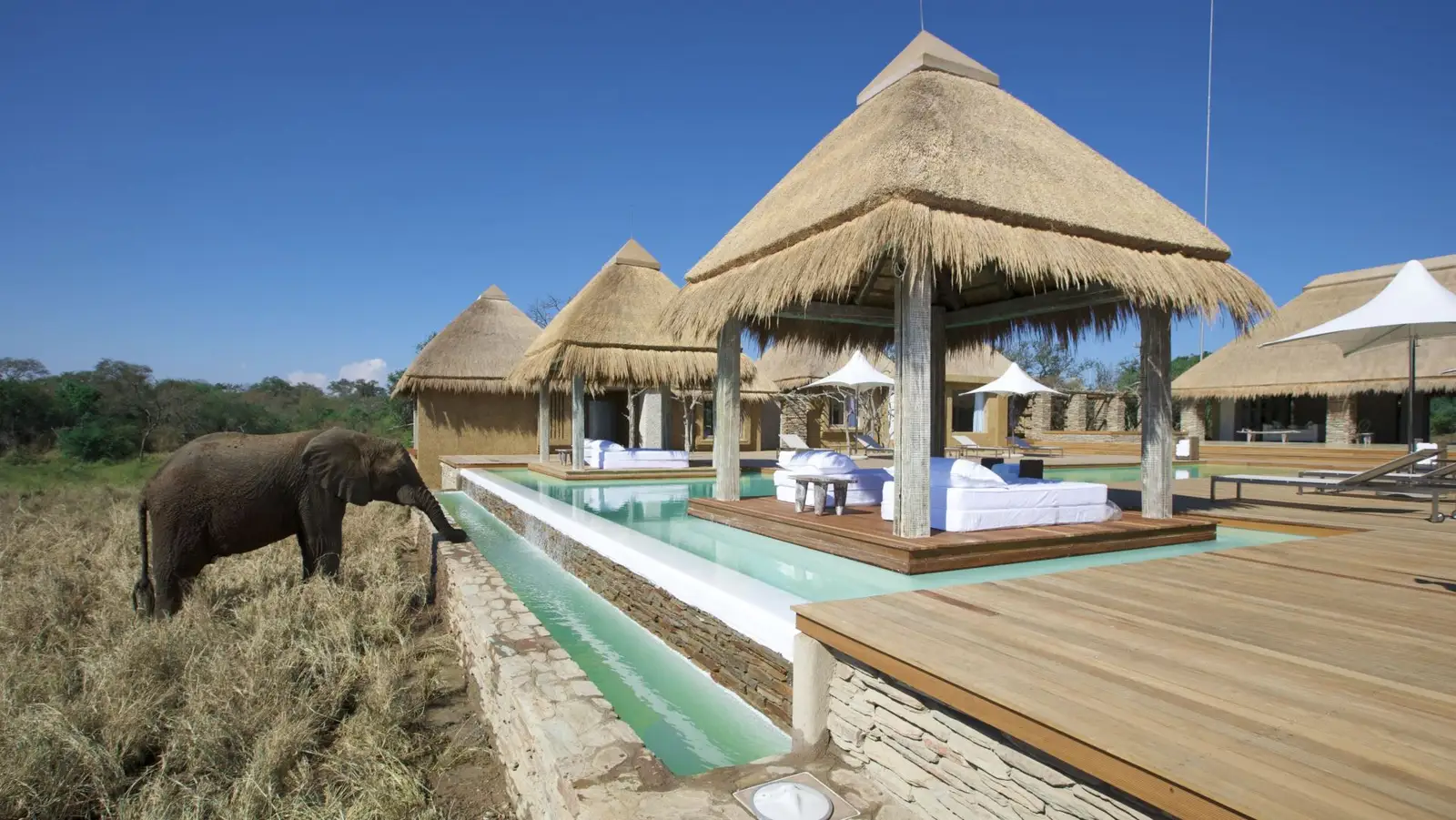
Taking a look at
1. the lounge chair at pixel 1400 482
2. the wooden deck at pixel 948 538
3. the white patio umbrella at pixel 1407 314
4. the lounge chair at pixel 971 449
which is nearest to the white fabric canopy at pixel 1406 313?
the white patio umbrella at pixel 1407 314

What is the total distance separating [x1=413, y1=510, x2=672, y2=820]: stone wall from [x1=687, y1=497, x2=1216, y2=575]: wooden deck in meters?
2.09

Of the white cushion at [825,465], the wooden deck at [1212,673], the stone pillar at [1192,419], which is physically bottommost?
the wooden deck at [1212,673]

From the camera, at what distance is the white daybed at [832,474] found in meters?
6.38

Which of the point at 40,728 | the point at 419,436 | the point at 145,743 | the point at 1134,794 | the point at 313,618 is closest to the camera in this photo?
the point at 1134,794

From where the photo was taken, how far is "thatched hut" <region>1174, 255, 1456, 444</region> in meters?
14.9

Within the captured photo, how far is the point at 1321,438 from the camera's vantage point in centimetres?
1934

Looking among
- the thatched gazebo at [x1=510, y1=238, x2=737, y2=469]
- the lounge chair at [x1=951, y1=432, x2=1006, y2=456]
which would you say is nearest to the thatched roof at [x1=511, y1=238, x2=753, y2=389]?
the thatched gazebo at [x1=510, y1=238, x2=737, y2=469]

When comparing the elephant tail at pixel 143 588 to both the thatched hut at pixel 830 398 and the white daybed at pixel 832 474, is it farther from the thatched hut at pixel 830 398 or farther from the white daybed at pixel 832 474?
the thatched hut at pixel 830 398

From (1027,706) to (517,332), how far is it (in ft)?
58.5

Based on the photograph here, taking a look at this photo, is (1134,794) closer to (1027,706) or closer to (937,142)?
(1027,706)

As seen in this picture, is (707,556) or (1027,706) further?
(707,556)

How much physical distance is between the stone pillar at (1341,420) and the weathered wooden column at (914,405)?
1653 centimetres

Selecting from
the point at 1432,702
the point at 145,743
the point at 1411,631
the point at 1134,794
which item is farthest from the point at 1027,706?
the point at 145,743

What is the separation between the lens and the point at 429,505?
21.4 feet
